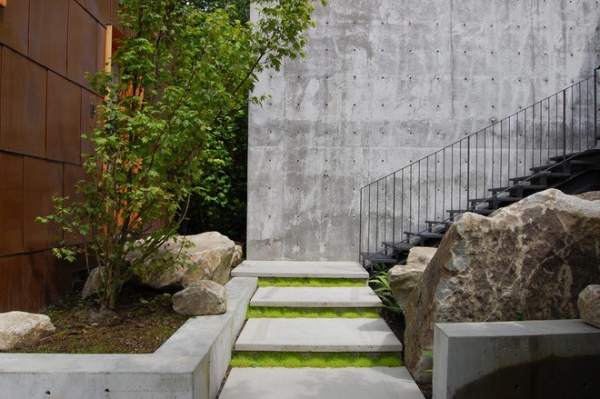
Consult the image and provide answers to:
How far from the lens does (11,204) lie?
3.95m

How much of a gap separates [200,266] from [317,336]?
1.43 meters

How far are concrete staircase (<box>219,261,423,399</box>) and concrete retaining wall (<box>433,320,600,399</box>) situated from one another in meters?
0.67

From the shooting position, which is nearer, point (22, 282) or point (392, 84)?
point (22, 282)

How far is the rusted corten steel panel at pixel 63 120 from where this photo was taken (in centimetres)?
462

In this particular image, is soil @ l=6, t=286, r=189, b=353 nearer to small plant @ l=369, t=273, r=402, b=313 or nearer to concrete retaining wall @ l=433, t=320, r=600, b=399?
concrete retaining wall @ l=433, t=320, r=600, b=399

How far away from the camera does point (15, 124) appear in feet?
13.1

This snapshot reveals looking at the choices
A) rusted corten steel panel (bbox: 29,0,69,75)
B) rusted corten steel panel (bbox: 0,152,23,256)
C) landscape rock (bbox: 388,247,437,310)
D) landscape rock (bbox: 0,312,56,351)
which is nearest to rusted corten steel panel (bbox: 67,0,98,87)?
rusted corten steel panel (bbox: 29,0,69,75)

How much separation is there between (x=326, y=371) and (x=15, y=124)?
3.29 meters

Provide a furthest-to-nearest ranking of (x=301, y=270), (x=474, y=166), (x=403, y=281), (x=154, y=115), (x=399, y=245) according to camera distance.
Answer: (x=474, y=166) < (x=399, y=245) < (x=301, y=270) < (x=403, y=281) < (x=154, y=115)

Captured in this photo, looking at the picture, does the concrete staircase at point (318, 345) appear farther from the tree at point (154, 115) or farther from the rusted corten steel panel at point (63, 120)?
the rusted corten steel panel at point (63, 120)

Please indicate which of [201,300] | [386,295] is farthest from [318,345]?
[386,295]

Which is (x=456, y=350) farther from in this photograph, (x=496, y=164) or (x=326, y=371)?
(x=496, y=164)

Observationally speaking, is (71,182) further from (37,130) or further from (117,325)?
(117,325)

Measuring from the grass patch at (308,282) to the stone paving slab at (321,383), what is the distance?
218cm
